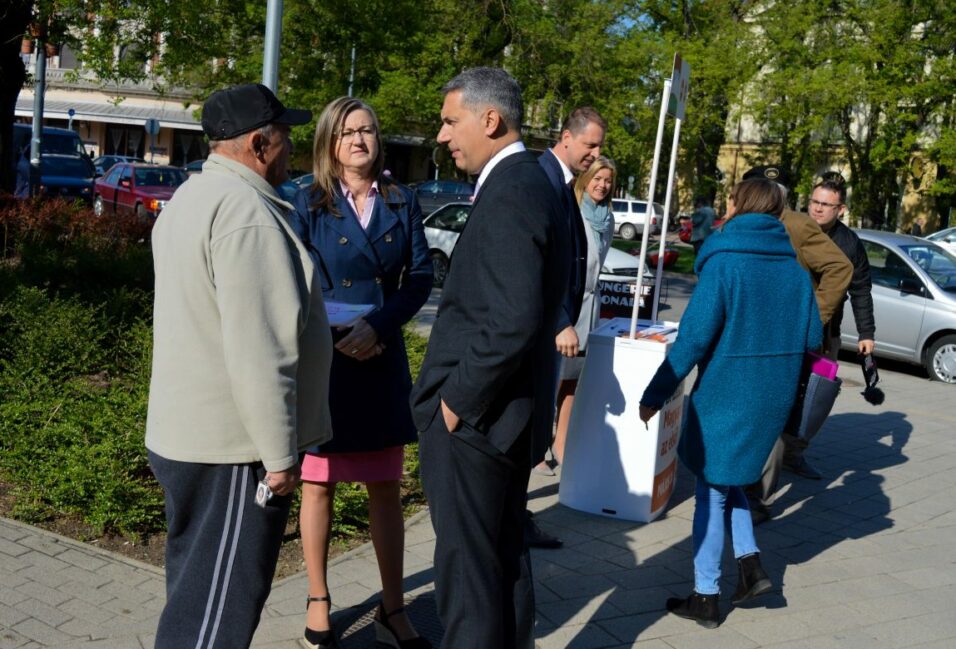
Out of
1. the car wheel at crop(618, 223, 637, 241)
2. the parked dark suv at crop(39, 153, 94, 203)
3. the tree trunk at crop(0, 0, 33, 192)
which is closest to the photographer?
the tree trunk at crop(0, 0, 33, 192)

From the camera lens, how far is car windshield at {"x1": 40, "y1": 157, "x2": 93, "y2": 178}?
2584 cm

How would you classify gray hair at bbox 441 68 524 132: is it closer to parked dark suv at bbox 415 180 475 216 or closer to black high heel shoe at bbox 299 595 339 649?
black high heel shoe at bbox 299 595 339 649

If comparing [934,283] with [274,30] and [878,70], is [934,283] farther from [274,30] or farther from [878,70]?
[878,70]

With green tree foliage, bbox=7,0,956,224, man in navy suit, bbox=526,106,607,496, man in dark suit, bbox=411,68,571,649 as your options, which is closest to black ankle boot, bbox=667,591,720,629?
man in navy suit, bbox=526,106,607,496

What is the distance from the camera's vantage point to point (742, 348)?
4.14m

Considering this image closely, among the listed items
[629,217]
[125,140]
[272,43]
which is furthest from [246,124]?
[125,140]

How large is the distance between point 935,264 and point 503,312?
11528 mm

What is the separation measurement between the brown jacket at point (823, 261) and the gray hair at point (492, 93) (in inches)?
147

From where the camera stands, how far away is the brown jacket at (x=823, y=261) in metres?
6.34

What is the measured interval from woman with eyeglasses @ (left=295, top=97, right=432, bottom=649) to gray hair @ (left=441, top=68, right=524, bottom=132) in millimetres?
878

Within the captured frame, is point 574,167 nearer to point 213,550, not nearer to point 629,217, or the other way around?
point 213,550

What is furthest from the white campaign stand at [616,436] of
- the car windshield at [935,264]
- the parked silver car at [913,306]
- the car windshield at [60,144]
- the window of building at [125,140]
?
the window of building at [125,140]

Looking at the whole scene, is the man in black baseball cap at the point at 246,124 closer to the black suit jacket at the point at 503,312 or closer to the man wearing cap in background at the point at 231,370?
the man wearing cap in background at the point at 231,370

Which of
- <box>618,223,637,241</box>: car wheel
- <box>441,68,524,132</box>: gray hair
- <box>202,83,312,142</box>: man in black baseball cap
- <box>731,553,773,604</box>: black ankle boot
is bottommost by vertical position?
<box>731,553,773,604</box>: black ankle boot
